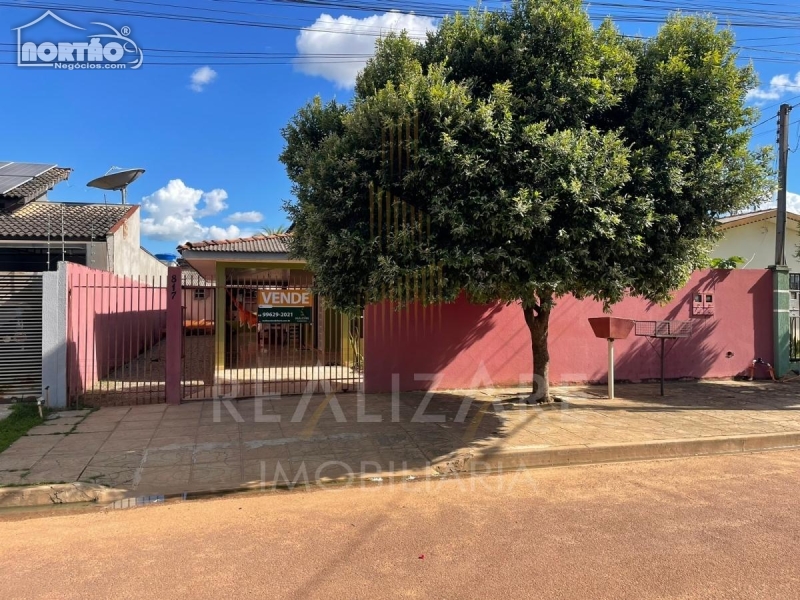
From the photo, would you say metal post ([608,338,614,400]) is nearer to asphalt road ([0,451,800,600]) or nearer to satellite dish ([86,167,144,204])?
asphalt road ([0,451,800,600])

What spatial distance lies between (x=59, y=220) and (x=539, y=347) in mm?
12717

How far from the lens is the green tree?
17.6ft

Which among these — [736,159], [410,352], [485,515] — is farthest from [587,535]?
[410,352]

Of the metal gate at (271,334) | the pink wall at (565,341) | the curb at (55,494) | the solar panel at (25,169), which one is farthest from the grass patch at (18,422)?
the solar panel at (25,169)

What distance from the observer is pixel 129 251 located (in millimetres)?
16766

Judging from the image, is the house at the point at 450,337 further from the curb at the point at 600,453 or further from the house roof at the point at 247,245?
the curb at the point at 600,453

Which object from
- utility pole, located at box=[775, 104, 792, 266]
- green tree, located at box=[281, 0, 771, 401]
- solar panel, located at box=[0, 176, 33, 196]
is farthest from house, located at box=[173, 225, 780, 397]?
solar panel, located at box=[0, 176, 33, 196]

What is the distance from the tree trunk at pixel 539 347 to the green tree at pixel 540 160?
1906 mm

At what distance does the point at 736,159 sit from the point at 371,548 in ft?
18.9

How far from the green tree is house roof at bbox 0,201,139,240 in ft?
31.6

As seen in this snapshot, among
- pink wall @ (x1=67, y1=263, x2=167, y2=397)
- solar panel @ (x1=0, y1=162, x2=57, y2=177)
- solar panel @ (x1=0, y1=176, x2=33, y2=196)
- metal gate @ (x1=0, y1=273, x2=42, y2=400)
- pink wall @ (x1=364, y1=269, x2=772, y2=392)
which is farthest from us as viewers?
solar panel @ (x1=0, y1=162, x2=57, y2=177)

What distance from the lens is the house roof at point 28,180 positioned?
1473cm

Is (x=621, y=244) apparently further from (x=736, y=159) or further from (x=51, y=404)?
(x=51, y=404)

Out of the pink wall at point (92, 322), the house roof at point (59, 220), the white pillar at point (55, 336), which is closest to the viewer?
the white pillar at point (55, 336)
